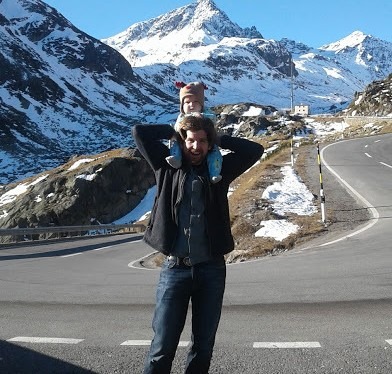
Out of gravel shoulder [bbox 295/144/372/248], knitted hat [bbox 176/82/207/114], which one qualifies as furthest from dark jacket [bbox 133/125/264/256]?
gravel shoulder [bbox 295/144/372/248]

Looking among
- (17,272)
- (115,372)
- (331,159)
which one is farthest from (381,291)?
(331,159)

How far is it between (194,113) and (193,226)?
79cm

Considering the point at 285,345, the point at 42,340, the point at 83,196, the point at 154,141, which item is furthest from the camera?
the point at 83,196

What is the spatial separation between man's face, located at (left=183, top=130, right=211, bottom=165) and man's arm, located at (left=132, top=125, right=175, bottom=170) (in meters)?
0.16

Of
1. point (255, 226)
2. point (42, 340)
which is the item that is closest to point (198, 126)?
point (42, 340)

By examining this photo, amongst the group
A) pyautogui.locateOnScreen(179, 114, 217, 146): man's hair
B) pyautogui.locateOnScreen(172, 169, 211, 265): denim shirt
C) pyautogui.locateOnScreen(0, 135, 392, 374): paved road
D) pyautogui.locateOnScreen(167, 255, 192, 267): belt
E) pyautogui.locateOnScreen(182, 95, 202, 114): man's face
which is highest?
pyautogui.locateOnScreen(182, 95, 202, 114): man's face

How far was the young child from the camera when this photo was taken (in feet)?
11.7

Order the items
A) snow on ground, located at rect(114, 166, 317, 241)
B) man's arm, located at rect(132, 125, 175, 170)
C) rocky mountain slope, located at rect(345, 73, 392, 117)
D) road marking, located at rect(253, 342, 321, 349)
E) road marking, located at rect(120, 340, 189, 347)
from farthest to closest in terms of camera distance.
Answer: rocky mountain slope, located at rect(345, 73, 392, 117)
snow on ground, located at rect(114, 166, 317, 241)
road marking, located at rect(120, 340, 189, 347)
road marking, located at rect(253, 342, 321, 349)
man's arm, located at rect(132, 125, 175, 170)

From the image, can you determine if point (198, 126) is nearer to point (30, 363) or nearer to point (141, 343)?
point (141, 343)

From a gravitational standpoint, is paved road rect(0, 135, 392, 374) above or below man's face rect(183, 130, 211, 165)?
below

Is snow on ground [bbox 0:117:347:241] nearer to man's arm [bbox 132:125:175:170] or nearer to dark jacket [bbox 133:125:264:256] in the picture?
dark jacket [bbox 133:125:264:256]

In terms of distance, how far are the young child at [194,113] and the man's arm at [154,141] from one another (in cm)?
10

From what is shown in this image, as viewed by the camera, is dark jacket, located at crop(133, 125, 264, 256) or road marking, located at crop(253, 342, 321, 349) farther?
road marking, located at crop(253, 342, 321, 349)

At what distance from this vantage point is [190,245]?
11.5 feet
